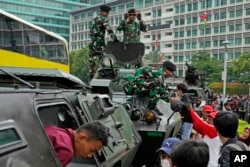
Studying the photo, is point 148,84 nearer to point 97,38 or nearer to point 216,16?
point 97,38

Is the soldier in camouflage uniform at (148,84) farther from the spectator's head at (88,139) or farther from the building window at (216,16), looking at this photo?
the building window at (216,16)

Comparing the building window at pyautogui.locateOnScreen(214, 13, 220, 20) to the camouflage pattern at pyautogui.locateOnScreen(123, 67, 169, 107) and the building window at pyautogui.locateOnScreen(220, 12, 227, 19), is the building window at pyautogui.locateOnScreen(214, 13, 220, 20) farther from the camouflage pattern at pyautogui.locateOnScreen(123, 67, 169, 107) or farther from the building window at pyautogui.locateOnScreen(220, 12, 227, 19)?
the camouflage pattern at pyautogui.locateOnScreen(123, 67, 169, 107)

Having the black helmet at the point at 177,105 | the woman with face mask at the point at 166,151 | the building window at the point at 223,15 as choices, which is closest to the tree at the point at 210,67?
the building window at the point at 223,15

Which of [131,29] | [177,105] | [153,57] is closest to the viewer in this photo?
[177,105]

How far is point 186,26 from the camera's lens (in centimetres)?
7581

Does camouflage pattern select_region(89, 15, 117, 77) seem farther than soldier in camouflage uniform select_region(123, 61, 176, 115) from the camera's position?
Yes

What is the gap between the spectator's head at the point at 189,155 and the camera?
2527 millimetres

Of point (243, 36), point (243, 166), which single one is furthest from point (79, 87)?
point (243, 36)

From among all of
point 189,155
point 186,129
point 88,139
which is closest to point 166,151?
point 88,139

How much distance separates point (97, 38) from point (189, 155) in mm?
6839

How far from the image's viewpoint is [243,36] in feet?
218

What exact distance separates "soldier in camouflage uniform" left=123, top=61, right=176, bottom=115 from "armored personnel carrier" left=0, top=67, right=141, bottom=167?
115 cm

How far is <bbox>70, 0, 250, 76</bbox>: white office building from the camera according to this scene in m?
67.8

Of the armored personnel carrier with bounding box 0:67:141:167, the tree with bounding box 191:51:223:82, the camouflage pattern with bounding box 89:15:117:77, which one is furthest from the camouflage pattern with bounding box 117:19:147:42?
the tree with bounding box 191:51:223:82
